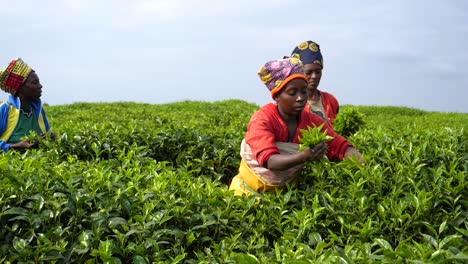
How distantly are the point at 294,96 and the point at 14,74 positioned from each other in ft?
11.8

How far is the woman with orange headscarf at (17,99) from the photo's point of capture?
584 cm

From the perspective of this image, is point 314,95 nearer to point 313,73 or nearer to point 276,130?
point 313,73

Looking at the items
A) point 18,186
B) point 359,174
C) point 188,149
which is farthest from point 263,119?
point 188,149

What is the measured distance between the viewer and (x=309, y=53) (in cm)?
557

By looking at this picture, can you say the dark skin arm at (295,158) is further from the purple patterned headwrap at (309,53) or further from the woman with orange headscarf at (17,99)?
the woman with orange headscarf at (17,99)

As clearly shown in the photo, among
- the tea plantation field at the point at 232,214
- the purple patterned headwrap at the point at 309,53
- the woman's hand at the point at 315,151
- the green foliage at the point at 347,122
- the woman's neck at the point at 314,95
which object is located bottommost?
the tea plantation field at the point at 232,214

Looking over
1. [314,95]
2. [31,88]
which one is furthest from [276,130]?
[31,88]

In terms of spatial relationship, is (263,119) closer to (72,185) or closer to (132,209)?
(132,209)

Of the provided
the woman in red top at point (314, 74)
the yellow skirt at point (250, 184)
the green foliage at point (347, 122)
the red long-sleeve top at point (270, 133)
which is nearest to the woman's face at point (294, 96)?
the red long-sleeve top at point (270, 133)

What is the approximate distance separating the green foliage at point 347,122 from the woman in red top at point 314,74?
0.12 metres

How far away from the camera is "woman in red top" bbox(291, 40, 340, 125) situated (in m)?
5.55

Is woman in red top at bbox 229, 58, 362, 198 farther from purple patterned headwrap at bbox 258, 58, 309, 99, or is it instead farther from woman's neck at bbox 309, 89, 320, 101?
woman's neck at bbox 309, 89, 320, 101

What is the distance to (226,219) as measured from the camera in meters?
3.43

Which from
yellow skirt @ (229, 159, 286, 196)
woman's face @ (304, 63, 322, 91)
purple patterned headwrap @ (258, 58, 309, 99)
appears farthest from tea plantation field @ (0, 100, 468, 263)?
woman's face @ (304, 63, 322, 91)
